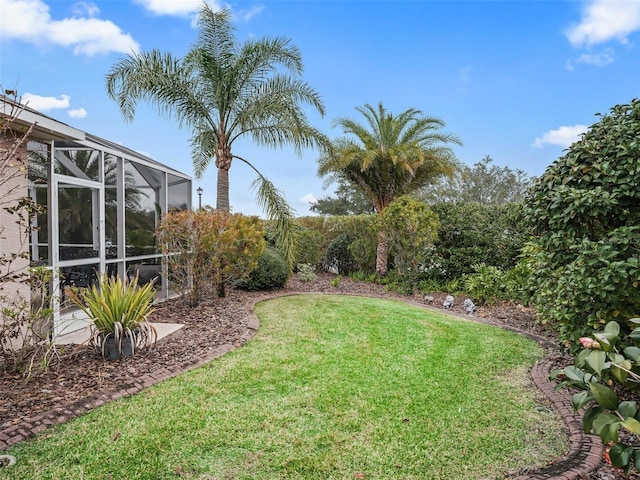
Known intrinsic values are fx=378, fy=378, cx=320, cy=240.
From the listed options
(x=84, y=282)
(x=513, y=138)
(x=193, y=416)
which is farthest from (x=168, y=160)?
(x=513, y=138)

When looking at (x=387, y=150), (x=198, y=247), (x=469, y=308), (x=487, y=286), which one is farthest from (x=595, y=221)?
(x=387, y=150)

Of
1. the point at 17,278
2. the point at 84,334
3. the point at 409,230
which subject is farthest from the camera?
the point at 409,230

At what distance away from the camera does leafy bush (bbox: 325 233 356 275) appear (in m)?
13.1

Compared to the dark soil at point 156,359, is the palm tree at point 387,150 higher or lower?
higher

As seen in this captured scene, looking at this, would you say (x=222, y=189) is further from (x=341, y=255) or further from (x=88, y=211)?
(x=341, y=255)

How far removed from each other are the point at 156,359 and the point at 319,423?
7.95 ft

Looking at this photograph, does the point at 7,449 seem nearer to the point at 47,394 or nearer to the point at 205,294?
the point at 47,394

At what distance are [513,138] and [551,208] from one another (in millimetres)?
9017

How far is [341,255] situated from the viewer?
1322cm

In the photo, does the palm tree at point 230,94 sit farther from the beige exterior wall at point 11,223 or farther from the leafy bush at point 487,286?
the beige exterior wall at point 11,223

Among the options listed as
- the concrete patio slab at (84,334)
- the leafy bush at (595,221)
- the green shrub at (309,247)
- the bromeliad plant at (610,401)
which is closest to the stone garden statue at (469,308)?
the leafy bush at (595,221)

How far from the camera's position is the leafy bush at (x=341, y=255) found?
42.9ft

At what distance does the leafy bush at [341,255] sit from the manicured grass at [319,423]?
26.0ft

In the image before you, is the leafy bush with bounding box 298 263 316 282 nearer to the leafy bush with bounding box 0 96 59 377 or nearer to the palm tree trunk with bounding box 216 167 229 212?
the palm tree trunk with bounding box 216 167 229 212
